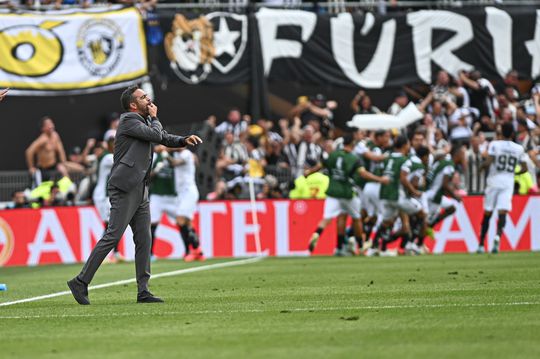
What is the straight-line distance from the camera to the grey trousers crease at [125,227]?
12.5 m

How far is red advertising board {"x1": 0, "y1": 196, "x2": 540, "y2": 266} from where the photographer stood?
2659cm

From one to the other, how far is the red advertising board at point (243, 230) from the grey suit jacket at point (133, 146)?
14.2 metres

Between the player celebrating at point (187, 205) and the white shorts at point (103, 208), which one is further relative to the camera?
the white shorts at point (103, 208)

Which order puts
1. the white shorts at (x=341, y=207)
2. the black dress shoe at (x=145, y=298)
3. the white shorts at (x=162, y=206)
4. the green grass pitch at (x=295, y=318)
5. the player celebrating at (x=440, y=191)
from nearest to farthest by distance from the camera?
the green grass pitch at (x=295, y=318) → the black dress shoe at (x=145, y=298) → the white shorts at (x=341, y=207) → the white shorts at (x=162, y=206) → the player celebrating at (x=440, y=191)

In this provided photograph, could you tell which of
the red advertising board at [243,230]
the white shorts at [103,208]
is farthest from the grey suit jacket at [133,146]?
the red advertising board at [243,230]

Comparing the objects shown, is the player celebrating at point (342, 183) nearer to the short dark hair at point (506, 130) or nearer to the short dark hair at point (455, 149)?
the short dark hair at point (506, 130)

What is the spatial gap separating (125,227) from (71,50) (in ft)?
55.0

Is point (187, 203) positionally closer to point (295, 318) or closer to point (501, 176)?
point (501, 176)

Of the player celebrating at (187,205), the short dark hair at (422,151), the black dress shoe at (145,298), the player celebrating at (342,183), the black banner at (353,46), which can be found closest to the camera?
the black dress shoe at (145,298)

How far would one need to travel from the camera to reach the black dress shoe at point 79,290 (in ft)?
41.0

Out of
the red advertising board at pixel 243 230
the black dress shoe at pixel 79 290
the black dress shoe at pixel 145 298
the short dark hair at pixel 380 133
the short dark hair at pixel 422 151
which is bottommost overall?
the red advertising board at pixel 243 230

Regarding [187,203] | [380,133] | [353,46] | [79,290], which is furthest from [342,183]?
[79,290]

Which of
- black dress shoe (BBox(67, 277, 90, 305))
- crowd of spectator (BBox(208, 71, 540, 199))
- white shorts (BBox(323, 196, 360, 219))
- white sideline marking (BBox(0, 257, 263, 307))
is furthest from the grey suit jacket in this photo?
crowd of spectator (BBox(208, 71, 540, 199))

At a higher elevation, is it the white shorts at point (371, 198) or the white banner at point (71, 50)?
the white banner at point (71, 50)
